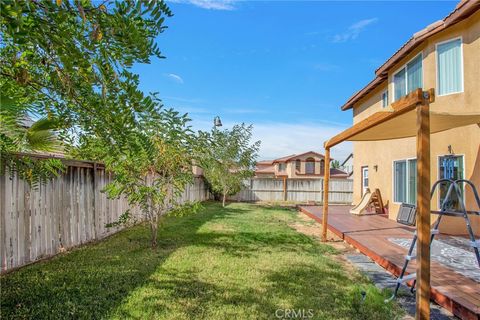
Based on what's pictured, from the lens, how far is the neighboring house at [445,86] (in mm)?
7273

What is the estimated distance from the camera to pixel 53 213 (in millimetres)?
5547

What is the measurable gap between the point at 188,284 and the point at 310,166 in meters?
35.8

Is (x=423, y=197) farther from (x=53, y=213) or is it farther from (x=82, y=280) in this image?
(x=53, y=213)

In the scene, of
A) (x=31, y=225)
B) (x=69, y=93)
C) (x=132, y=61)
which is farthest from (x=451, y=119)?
Answer: (x=31, y=225)

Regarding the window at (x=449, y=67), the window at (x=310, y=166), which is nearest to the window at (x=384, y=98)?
the window at (x=449, y=67)

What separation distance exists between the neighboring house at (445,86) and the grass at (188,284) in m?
4.03

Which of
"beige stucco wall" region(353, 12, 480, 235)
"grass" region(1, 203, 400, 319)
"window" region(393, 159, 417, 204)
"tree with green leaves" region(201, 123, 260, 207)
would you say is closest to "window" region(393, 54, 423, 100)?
"beige stucco wall" region(353, 12, 480, 235)

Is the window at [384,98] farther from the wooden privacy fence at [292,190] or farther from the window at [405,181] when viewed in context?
the wooden privacy fence at [292,190]

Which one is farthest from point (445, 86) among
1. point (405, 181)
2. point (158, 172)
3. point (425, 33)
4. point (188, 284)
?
point (188, 284)

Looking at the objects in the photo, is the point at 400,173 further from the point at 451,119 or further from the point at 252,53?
the point at 252,53

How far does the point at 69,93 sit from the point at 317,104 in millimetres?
20616

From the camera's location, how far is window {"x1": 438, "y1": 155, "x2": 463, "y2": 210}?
774 cm

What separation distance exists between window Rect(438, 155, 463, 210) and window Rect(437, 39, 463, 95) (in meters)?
1.75

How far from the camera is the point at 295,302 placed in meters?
3.84
